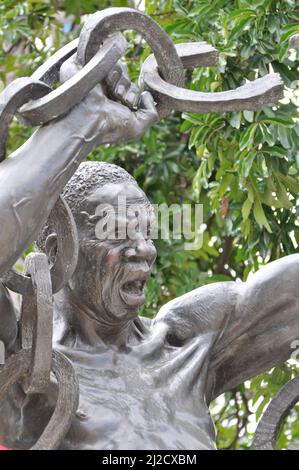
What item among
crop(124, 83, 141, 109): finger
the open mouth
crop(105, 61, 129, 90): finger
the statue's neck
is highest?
crop(105, 61, 129, 90): finger

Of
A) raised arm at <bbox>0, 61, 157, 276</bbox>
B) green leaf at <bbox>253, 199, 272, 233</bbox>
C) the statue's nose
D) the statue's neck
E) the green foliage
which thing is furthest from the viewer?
green leaf at <bbox>253, 199, 272, 233</bbox>

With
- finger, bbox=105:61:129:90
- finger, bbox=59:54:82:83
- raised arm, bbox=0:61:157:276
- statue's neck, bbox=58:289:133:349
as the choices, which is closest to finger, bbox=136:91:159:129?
raised arm, bbox=0:61:157:276

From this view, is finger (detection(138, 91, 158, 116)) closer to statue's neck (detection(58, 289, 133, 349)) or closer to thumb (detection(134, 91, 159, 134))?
thumb (detection(134, 91, 159, 134))

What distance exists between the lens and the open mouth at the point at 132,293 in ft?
19.3

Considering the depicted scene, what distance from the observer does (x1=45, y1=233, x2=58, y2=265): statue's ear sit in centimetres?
594

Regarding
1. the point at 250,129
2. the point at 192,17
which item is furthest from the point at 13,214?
the point at 192,17

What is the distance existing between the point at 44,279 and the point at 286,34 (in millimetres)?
3114

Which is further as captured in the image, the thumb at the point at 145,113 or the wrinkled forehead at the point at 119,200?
the wrinkled forehead at the point at 119,200

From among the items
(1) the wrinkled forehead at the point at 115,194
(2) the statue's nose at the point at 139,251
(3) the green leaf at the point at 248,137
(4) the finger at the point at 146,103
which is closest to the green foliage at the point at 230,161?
(3) the green leaf at the point at 248,137

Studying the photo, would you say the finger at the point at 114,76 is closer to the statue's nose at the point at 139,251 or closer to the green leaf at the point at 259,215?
the statue's nose at the point at 139,251

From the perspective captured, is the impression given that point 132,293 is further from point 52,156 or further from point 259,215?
point 259,215

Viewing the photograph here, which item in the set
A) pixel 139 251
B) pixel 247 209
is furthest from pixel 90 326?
pixel 247 209

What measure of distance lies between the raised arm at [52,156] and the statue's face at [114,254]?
0.37 m

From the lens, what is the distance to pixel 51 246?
597cm
